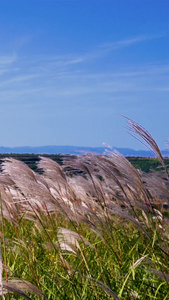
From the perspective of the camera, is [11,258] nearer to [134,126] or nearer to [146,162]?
[134,126]

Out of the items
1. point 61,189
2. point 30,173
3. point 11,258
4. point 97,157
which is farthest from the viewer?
point 61,189

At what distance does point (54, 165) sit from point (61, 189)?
1.22 meters

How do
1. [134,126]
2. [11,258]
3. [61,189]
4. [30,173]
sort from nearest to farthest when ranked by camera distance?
[134,126] → [30,173] → [11,258] → [61,189]

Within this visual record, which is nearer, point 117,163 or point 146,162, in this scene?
point 117,163

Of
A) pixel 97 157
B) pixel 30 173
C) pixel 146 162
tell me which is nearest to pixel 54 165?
pixel 30 173

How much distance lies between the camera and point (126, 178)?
2.77 metres

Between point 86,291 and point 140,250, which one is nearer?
point 86,291

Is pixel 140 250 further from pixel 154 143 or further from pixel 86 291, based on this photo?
pixel 154 143

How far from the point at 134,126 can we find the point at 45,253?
6.35 feet

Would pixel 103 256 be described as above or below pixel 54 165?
below

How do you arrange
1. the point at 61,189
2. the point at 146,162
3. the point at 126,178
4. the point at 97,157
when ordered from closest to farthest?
1. the point at 126,178
2. the point at 97,157
3. the point at 61,189
4. the point at 146,162

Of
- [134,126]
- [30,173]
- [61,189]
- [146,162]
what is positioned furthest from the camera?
[146,162]

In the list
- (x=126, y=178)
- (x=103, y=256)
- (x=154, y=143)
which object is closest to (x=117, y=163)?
(x=126, y=178)

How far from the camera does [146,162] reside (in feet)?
223
